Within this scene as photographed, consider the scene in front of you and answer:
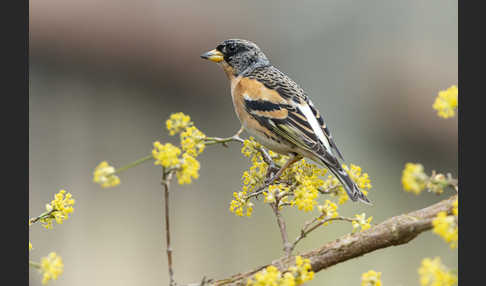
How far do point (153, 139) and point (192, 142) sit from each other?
3.68m

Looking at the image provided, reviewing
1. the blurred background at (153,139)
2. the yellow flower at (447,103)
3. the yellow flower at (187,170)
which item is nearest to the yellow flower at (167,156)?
the yellow flower at (187,170)

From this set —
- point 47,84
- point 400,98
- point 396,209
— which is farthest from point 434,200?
point 47,84

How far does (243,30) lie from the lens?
5883mm

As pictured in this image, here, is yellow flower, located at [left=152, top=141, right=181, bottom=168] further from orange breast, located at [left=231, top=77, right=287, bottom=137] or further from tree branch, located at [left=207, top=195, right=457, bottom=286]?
orange breast, located at [left=231, top=77, right=287, bottom=137]

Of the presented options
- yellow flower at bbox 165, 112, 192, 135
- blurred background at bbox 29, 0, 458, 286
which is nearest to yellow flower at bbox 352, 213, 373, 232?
yellow flower at bbox 165, 112, 192, 135

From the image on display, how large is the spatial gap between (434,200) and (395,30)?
202cm

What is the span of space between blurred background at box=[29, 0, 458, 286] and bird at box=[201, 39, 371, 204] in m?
1.88

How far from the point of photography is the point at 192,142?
5.36ft

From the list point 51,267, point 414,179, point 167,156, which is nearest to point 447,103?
point 414,179

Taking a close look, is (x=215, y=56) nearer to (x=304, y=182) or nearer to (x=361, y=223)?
(x=304, y=182)

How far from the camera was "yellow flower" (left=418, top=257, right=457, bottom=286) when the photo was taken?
1204mm

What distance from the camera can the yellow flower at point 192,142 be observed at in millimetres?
1621

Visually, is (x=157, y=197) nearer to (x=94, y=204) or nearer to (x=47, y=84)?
(x=94, y=204)

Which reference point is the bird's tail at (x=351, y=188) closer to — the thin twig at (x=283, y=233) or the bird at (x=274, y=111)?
the bird at (x=274, y=111)
